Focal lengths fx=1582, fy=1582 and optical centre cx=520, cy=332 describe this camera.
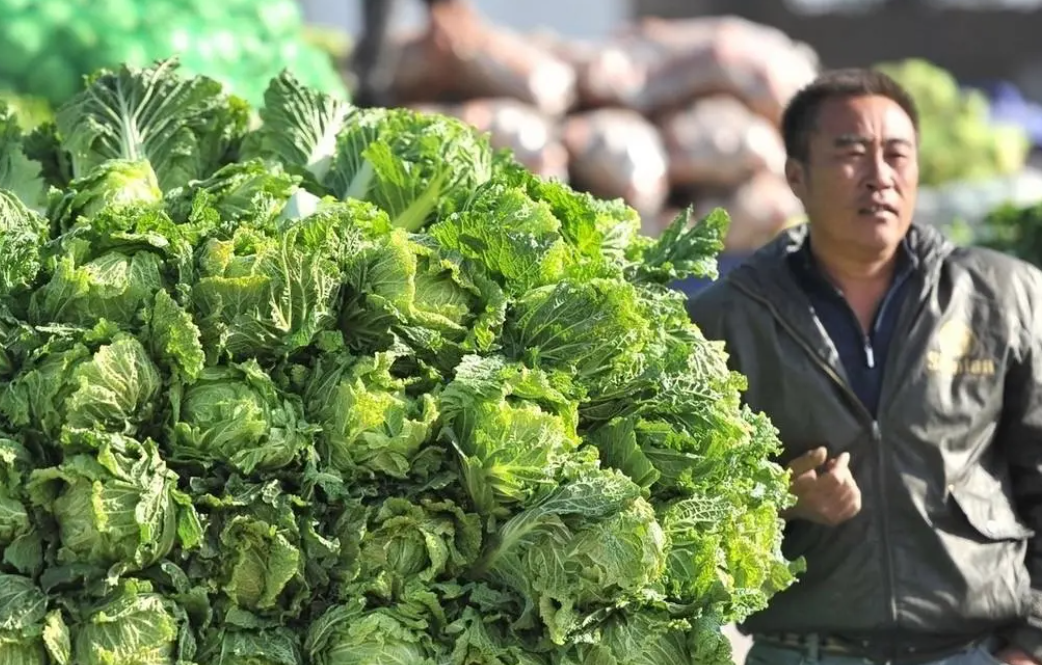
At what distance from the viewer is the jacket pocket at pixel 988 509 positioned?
3521 mm

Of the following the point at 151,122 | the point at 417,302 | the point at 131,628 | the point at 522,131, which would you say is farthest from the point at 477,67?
the point at 131,628

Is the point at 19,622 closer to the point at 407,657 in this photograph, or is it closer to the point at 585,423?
the point at 407,657

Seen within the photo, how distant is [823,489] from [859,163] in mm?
784

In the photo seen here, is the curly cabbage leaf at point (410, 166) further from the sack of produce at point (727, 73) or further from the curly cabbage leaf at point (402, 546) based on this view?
the sack of produce at point (727, 73)

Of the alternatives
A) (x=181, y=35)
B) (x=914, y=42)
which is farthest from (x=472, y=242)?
(x=914, y=42)

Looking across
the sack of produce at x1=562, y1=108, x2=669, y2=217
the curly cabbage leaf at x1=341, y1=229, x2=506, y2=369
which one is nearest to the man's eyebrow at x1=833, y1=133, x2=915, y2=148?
the curly cabbage leaf at x1=341, y1=229, x2=506, y2=369

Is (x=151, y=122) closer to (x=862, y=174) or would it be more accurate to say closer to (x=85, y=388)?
(x=85, y=388)

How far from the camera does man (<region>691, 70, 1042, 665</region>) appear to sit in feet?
11.5

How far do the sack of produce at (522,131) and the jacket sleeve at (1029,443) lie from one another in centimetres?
474

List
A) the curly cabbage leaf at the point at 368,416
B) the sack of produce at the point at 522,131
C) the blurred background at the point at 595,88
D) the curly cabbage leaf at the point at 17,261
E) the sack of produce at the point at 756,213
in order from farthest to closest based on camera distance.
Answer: the sack of produce at the point at 756,213, the sack of produce at the point at 522,131, the blurred background at the point at 595,88, the curly cabbage leaf at the point at 17,261, the curly cabbage leaf at the point at 368,416

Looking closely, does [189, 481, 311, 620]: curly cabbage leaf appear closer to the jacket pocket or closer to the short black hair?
the jacket pocket

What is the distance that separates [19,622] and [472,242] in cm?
104

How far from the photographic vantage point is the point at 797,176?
3.81 meters

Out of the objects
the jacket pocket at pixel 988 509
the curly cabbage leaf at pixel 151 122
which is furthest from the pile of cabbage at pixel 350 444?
the jacket pocket at pixel 988 509
